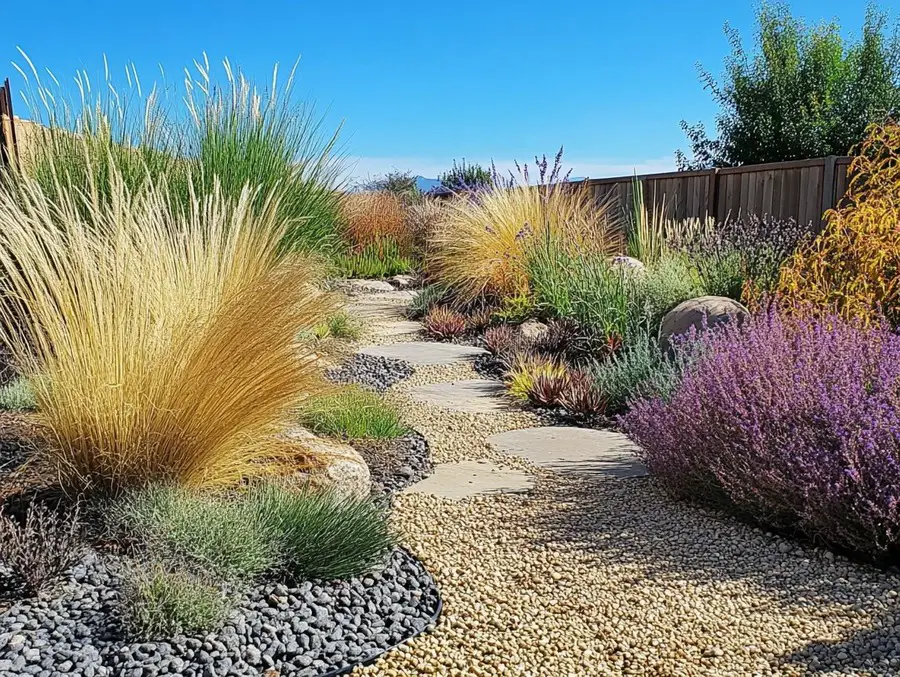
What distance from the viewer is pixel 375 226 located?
1530cm

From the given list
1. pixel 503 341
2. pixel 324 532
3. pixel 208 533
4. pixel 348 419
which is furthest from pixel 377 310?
pixel 208 533

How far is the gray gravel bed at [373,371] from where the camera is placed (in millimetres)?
5984

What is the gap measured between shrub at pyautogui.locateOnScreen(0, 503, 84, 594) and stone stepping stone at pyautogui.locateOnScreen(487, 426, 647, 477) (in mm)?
2251

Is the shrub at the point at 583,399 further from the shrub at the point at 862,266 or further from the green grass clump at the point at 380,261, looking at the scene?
the green grass clump at the point at 380,261

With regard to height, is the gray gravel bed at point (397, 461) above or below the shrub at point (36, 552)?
below

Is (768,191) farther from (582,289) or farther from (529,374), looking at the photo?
(529,374)

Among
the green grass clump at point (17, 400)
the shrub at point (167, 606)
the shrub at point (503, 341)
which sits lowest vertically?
the shrub at point (503, 341)

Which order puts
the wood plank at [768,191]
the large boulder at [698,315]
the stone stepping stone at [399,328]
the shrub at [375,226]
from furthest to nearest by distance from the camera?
the shrub at [375,226] → the wood plank at [768,191] → the stone stepping stone at [399,328] → the large boulder at [698,315]

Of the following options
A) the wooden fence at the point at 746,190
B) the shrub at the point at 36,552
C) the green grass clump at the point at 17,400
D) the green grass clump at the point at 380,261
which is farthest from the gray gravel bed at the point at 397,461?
the green grass clump at the point at 380,261

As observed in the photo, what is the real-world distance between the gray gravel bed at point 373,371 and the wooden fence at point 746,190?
15.7ft

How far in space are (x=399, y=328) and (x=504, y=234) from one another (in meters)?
1.57

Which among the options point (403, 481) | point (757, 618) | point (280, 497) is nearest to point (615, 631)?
point (757, 618)

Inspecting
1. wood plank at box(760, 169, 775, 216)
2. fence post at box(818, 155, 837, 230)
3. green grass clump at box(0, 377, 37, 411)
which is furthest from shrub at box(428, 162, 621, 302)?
green grass clump at box(0, 377, 37, 411)

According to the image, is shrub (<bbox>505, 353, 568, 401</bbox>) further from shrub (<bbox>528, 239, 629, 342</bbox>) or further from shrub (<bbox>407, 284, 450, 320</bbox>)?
shrub (<bbox>407, 284, 450, 320</bbox>)
